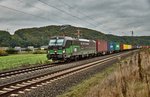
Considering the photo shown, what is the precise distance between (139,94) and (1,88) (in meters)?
7.01

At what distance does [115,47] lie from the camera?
249 feet

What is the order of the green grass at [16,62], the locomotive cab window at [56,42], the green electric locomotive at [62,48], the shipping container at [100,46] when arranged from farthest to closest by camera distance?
the shipping container at [100,46] → the locomotive cab window at [56,42] → the green electric locomotive at [62,48] → the green grass at [16,62]

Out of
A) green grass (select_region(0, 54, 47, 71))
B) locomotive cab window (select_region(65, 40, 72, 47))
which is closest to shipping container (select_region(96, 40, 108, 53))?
green grass (select_region(0, 54, 47, 71))

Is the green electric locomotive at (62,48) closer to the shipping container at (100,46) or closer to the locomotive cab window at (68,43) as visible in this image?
the locomotive cab window at (68,43)

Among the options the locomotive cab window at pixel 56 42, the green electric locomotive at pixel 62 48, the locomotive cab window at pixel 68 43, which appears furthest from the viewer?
the locomotive cab window at pixel 68 43

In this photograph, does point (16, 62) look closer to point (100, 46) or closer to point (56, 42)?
point (56, 42)

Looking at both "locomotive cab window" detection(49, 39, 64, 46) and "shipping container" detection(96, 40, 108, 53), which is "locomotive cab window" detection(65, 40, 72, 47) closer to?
"locomotive cab window" detection(49, 39, 64, 46)

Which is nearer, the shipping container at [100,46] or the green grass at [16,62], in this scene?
the green grass at [16,62]

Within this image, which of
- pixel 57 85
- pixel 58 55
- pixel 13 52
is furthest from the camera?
pixel 13 52

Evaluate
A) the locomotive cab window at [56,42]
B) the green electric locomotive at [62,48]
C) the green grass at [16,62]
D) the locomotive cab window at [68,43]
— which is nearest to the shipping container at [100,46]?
the green grass at [16,62]

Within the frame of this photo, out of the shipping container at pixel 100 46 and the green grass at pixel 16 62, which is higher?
the shipping container at pixel 100 46

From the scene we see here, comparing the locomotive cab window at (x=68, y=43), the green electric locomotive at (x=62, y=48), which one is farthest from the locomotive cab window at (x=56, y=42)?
the locomotive cab window at (x=68, y=43)

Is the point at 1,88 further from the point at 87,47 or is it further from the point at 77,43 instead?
the point at 87,47

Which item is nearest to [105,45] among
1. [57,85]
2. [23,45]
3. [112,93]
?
[57,85]
